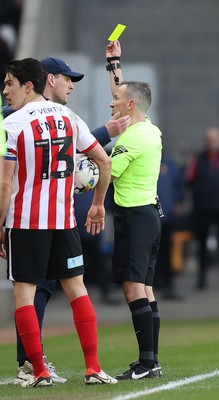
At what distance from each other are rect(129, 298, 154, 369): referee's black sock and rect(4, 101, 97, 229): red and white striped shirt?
0.75 meters

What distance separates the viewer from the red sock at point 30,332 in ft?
25.1

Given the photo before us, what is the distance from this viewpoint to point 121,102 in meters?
8.23

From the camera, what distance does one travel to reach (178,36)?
21078 millimetres

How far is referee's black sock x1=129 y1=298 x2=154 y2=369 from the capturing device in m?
8.07

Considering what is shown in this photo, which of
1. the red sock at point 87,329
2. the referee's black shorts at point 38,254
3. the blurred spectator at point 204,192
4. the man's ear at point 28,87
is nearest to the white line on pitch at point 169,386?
the red sock at point 87,329

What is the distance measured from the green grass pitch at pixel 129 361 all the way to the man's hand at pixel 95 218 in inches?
39.3

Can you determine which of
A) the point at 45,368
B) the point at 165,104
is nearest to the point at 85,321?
the point at 45,368

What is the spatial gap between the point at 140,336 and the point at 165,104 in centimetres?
1315

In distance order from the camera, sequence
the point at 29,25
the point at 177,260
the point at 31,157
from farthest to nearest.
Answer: the point at 177,260 → the point at 29,25 → the point at 31,157

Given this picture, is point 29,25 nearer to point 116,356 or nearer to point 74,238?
point 116,356

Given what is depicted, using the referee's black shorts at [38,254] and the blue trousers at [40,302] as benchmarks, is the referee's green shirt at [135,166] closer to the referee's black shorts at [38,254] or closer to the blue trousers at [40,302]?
the referee's black shorts at [38,254]

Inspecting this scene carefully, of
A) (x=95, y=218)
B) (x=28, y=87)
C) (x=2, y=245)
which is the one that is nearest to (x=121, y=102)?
(x=28, y=87)

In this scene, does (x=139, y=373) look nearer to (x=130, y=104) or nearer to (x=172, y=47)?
(x=130, y=104)

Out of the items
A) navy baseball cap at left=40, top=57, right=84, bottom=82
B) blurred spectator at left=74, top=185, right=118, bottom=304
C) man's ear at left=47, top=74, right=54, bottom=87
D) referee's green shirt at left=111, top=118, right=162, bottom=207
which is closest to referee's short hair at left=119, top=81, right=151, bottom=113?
referee's green shirt at left=111, top=118, right=162, bottom=207
